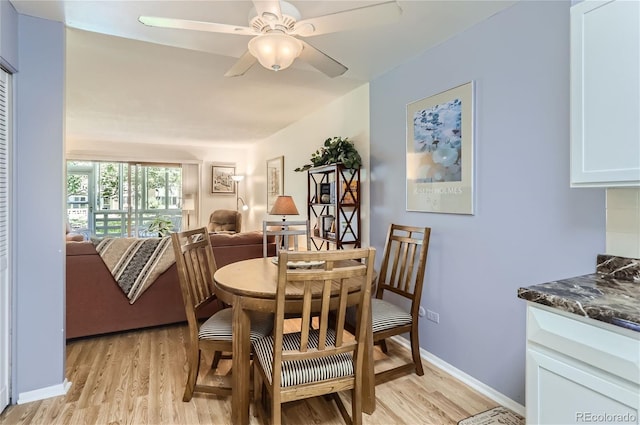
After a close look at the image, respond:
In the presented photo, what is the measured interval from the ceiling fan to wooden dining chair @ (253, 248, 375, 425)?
1014 millimetres

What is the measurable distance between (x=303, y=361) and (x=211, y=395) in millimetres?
897

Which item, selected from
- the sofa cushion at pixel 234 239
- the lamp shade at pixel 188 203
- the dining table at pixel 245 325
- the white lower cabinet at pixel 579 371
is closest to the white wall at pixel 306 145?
the sofa cushion at pixel 234 239

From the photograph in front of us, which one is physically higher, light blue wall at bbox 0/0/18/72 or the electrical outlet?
light blue wall at bbox 0/0/18/72

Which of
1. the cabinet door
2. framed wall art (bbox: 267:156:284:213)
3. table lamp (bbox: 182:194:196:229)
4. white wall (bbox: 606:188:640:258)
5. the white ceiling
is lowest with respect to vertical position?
the cabinet door

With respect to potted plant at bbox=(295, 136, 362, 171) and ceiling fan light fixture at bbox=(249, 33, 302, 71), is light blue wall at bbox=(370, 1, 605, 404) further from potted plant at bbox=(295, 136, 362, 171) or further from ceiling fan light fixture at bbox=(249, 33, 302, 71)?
ceiling fan light fixture at bbox=(249, 33, 302, 71)

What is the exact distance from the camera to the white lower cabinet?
1029 mm

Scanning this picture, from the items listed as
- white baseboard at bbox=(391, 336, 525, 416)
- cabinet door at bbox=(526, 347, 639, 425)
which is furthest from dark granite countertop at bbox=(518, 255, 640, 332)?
white baseboard at bbox=(391, 336, 525, 416)

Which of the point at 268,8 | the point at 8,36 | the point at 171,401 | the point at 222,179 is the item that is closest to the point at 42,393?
the point at 171,401

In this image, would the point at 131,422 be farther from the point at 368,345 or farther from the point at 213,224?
the point at 213,224

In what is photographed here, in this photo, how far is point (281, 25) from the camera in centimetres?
166

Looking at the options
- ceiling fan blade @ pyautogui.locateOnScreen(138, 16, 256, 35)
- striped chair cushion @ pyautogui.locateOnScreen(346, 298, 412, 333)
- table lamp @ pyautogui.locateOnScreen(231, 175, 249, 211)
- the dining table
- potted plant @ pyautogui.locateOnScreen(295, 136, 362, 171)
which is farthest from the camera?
table lamp @ pyautogui.locateOnScreen(231, 175, 249, 211)

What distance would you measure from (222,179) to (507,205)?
6.41 m

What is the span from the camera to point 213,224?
689 cm

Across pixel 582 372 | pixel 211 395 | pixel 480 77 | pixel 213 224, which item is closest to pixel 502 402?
pixel 582 372
